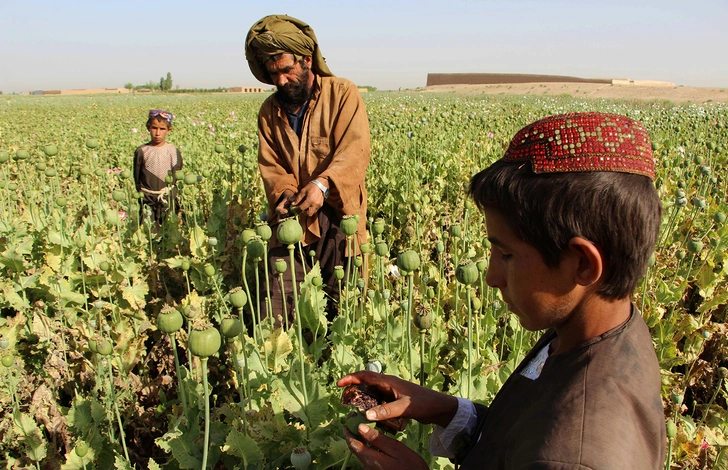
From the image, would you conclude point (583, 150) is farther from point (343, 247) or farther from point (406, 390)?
point (343, 247)

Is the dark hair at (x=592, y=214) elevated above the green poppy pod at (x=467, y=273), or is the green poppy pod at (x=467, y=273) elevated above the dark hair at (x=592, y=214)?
the dark hair at (x=592, y=214)

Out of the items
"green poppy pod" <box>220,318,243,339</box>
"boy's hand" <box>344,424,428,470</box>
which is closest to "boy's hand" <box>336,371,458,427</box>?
"boy's hand" <box>344,424,428,470</box>

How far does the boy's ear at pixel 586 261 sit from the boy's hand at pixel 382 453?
1.88 ft

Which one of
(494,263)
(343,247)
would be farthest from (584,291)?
(343,247)

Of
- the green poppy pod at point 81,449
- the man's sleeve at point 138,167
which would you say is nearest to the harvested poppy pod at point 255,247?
the green poppy pod at point 81,449

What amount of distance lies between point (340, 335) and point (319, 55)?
170 centimetres

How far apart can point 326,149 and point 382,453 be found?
2.19 metres

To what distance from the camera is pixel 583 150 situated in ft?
2.95

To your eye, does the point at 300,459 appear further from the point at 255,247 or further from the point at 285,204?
the point at 285,204

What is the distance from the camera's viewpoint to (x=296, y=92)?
3025 millimetres

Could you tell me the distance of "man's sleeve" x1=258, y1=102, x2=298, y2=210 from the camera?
3.20 m

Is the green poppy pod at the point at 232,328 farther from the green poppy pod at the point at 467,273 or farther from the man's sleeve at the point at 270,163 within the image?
the man's sleeve at the point at 270,163

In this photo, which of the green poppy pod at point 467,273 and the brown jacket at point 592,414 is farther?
the green poppy pod at point 467,273

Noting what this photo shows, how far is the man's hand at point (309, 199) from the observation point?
2.84 metres
